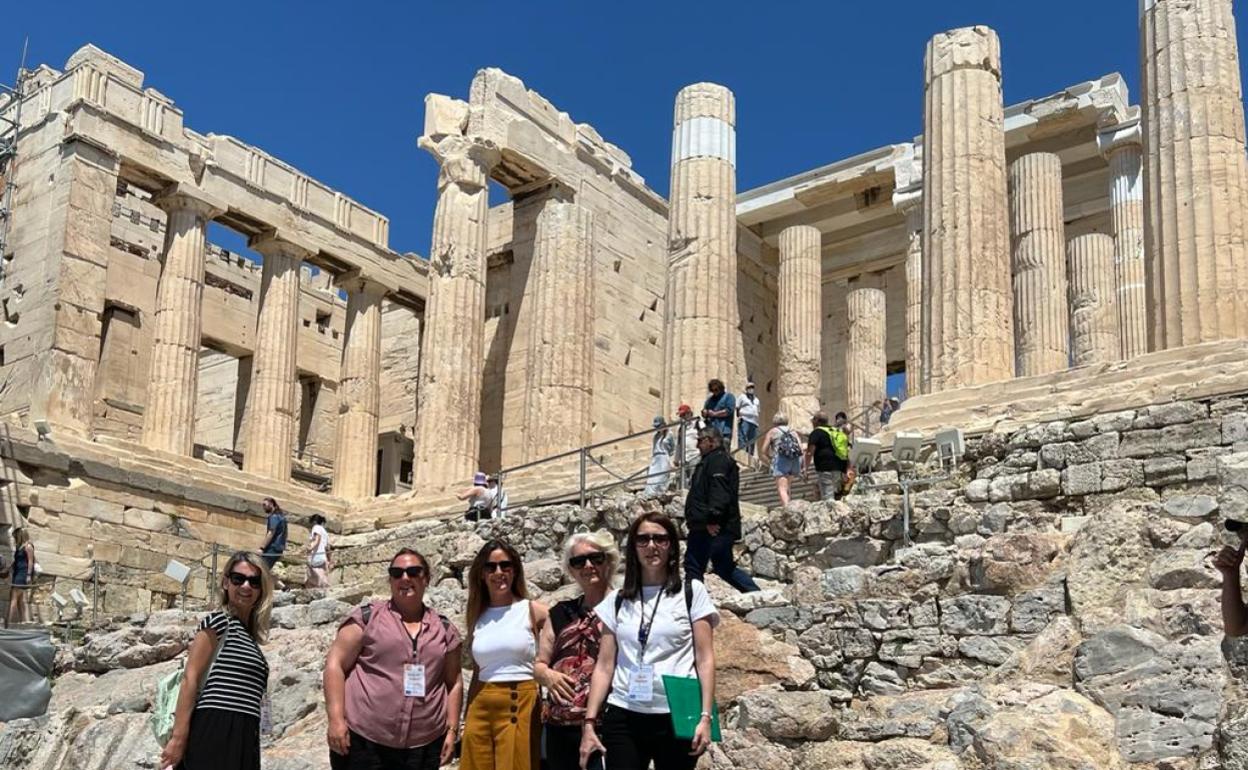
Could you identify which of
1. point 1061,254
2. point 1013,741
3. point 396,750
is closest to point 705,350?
point 1061,254

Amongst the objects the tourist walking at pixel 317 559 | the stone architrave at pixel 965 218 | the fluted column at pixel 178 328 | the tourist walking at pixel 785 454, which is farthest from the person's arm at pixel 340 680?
the fluted column at pixel 178 328

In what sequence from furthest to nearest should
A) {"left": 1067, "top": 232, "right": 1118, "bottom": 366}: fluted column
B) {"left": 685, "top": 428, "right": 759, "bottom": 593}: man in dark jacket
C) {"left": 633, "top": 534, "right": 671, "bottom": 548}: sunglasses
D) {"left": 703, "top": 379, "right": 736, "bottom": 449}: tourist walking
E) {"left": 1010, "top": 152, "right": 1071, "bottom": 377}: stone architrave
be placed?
{"left": 1067, "top": 232, "right": 1118, "bottom": 366}: fluted column, {"left": 1010, "top": 152, "right": 1071, "bottom": 377}: stone architrave, {"left": 703, "top": 379, "right": 736, "bottom": 449}: tourist walking, {"left": 685, "top": 428, "right": 759, "bottom": 593}: man in dark jacket, {"left": 633, "top": 534, "right": 671, "bottom": 548}: sunglasses

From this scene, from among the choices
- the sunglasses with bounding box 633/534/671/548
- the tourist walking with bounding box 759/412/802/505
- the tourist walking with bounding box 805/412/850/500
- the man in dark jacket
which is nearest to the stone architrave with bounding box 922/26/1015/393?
the tourist walking with bounding box 759/412/802/505

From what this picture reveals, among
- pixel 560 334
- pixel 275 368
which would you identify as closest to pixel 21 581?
pixel 275 368

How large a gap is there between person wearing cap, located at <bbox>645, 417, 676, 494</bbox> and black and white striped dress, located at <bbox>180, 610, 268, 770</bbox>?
34.2 ft

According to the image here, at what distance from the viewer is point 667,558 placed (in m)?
6.51

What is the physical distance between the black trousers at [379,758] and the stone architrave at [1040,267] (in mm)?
20843

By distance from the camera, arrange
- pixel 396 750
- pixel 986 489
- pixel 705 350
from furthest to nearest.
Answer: pixel 705 350 → pixel 986 489 → pixel 396 750

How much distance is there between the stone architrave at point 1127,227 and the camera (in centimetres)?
2567

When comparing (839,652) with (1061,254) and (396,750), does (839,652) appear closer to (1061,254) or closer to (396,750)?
(396,750)

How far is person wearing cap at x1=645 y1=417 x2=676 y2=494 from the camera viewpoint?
1797cm

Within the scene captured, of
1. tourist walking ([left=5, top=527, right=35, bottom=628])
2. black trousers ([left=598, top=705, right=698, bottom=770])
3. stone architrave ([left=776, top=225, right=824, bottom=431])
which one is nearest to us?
black trousers ([left=598, top=705, right=698, bottom=770])

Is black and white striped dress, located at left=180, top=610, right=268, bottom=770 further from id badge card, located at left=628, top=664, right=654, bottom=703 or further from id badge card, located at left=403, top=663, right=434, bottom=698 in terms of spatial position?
id badge card, located at left=628, top=664, right=654, bottom=703

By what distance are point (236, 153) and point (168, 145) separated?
6.25 feet
